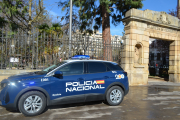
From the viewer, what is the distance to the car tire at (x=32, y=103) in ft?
14.8

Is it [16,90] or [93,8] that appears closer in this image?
[16,90]

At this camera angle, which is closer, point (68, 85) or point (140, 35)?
point (68, 85)

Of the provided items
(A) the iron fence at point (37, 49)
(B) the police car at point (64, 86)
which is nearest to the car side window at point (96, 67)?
(B) the police car at point (64, 86)

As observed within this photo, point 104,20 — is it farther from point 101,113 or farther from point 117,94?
point 101,113

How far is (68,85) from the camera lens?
5.04 meters

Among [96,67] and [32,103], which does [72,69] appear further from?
[32,103]

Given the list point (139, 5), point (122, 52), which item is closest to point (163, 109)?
point (122, 52)

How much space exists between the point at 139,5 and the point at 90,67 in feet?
33.2

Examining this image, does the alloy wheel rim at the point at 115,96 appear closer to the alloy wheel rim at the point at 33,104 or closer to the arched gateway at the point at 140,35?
the alloy wheel rim at the point at 33,104

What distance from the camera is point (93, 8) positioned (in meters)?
14.1

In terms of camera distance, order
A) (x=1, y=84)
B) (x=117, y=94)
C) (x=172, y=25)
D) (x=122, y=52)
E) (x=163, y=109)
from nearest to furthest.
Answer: (x=1, y=84)
(x=163, y=109)
(x=117, y=94)
(x=122, y=52)
(x=172, y=25)

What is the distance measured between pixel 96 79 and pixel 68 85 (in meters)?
1.00

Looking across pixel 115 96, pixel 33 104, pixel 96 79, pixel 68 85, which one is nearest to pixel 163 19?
pixel 115 96

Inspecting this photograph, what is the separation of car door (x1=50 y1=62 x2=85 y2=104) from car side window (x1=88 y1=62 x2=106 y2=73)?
1.03ft
